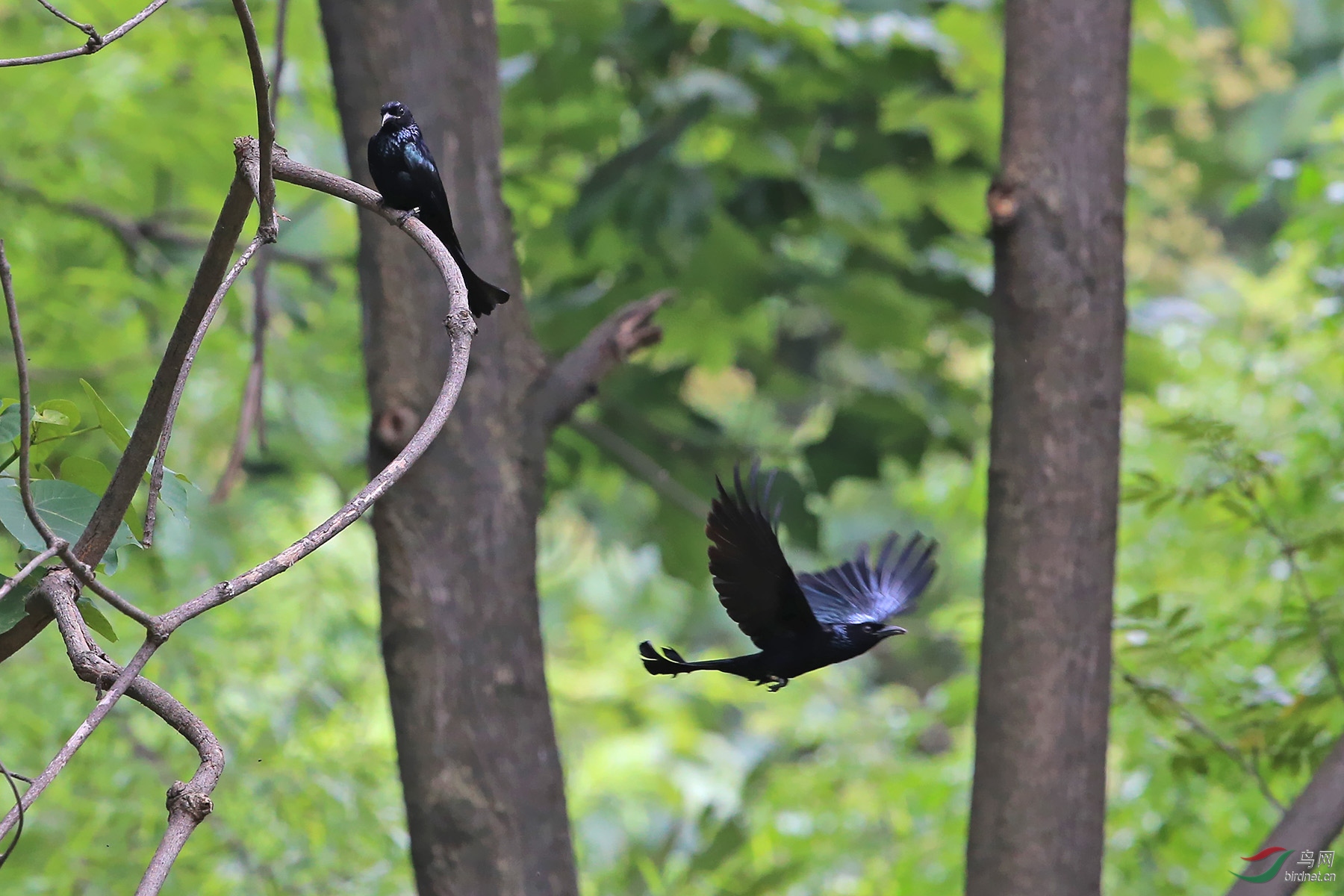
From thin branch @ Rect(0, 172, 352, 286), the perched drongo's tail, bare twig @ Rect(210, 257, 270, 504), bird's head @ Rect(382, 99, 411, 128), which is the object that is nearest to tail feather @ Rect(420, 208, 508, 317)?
the perched drongo's tail

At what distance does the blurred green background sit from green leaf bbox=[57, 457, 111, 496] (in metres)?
1.52

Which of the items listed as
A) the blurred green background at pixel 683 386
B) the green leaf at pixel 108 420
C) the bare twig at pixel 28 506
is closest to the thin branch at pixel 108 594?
the bare twig at pixel 28 506

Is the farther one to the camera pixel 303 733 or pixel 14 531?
pixel 303 733

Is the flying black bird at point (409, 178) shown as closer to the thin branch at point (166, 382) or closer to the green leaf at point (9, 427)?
the thin branch at point (166, 382)

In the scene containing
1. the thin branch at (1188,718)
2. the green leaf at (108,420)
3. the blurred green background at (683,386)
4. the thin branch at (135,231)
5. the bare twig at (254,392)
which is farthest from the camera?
the thin branch at (135,231)

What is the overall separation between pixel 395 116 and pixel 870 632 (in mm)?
838

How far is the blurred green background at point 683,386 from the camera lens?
326 centimetres

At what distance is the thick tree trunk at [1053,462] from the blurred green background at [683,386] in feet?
1.33

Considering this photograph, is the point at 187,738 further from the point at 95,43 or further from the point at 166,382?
the point at 95,43

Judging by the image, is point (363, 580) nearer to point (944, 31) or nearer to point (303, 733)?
point (303, 733)

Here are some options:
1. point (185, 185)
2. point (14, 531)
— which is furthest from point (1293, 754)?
point (185, 185)

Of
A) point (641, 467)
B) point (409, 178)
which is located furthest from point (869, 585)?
point (641, 467)

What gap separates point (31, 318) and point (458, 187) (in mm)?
2151

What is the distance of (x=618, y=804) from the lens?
6.93 m
